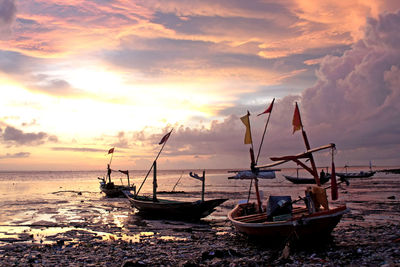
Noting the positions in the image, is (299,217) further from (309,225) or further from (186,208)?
(186,208)

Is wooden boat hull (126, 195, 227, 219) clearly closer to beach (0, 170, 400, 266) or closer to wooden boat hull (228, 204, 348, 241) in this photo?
beach (0, 170, 400, 266)

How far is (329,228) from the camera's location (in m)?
12.4

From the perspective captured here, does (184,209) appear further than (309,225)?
Yes

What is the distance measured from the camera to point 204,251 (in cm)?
1273

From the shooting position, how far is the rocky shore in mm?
10836

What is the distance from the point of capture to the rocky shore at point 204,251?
10.8 m

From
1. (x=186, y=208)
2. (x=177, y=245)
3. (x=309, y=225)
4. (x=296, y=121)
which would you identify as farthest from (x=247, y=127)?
(x=186, y=208)

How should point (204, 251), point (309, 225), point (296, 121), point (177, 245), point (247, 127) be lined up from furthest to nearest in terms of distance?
point (247, 127) < point (296, 121) < point (177, 245) < point (204, 251) < point (309, 225)

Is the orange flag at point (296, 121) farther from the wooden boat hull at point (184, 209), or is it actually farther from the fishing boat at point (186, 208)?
the wooden boat hull at point (184, 209)

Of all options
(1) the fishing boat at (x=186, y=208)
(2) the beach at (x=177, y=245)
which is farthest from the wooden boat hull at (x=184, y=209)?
(2) the beach at (x=177, y=245)

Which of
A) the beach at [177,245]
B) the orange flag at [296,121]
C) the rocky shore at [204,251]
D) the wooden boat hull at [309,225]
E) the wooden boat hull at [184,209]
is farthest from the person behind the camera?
the wooden boat hull at [184,209]

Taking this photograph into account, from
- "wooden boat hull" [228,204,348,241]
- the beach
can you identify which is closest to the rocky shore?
the beach

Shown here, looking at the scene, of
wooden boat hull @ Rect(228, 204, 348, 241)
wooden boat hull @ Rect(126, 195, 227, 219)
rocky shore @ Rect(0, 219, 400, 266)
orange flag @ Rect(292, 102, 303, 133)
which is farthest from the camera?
wooden boat hull @ Rect(126, 195, 227, 219)

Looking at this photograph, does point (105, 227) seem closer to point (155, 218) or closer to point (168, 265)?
point (155, 218)
